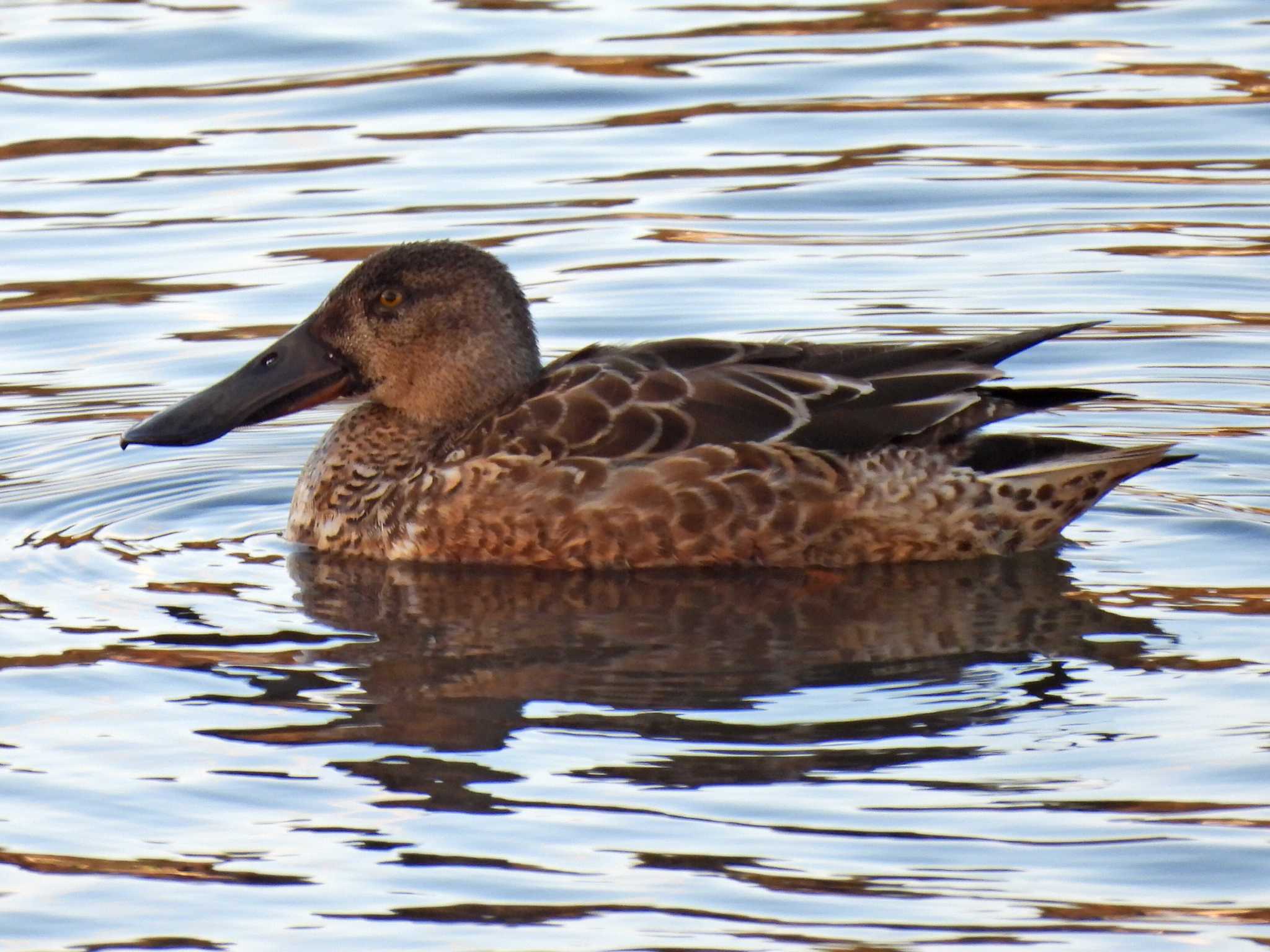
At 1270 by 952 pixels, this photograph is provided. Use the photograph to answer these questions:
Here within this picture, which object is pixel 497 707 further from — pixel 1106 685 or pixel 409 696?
pixel 1106 685

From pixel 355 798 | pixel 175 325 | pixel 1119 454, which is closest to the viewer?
pixel 355 798

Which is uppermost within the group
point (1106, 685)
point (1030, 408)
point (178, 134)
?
point (178, 134)

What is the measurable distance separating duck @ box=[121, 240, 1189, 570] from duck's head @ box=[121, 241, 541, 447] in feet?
0.72

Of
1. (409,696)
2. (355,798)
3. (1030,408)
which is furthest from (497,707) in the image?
(1030,408)

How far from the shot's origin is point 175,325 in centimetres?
1172

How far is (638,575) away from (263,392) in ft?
5.33

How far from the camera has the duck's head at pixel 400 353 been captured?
9102 millimetres

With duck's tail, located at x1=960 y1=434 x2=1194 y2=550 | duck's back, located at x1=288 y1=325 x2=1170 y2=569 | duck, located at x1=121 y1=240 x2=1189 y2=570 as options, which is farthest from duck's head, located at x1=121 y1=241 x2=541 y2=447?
duck's tail, located at x1=960 y1=434 x2=1194 y2=550

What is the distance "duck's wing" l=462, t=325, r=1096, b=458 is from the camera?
8.59m

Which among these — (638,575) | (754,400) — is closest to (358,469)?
(638,575)

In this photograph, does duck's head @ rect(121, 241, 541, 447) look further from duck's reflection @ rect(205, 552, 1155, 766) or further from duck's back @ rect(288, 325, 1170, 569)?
duck's reflection @ rect(205, 552, 1155, 766)

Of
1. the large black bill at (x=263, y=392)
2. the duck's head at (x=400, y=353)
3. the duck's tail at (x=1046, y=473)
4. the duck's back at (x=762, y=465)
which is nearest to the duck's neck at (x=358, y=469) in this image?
the duck's head at (x=400, y=353)

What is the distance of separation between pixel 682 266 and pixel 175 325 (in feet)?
7.91

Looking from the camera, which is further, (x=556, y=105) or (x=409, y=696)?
(x=556, y=105)
